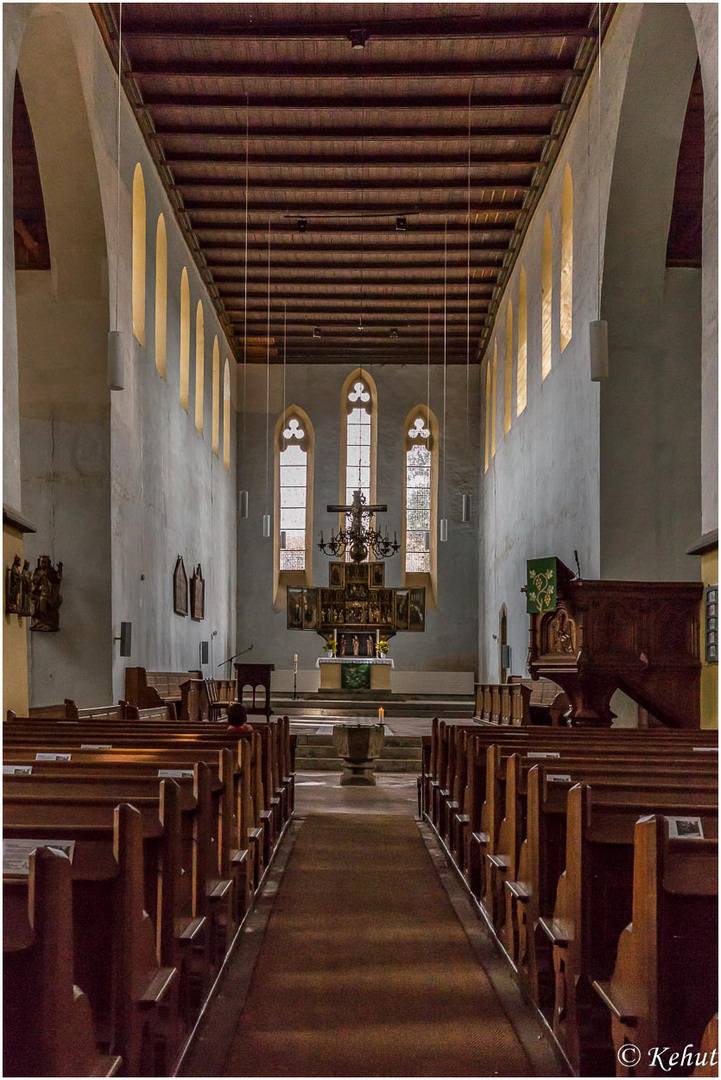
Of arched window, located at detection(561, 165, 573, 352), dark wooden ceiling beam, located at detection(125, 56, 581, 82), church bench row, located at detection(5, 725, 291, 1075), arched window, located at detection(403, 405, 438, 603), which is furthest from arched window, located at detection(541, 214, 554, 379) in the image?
church bench row, located at detection(5, 725, 291, 1075)

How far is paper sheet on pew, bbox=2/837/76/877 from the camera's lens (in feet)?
7.29

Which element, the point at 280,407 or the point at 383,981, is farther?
the point at 280,407

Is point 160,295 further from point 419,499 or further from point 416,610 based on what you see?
point 419,499

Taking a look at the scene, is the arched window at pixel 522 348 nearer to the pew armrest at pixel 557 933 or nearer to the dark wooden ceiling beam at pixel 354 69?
the dark wooden ceiling beam at pixel 354 69

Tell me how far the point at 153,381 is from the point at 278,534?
1019 centimetres

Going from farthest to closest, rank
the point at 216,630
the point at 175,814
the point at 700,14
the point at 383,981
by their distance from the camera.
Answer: the point at 216,630, the point at 700,14, the point at 383,981, the point at 175,814

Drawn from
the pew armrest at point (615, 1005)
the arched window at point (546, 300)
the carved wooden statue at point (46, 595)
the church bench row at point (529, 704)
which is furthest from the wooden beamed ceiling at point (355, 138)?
the pew armrest at point (615, 1005)

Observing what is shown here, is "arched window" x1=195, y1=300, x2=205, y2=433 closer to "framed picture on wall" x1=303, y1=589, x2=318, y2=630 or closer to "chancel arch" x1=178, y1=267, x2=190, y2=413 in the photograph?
"chancel arch" x1=178, y1=267, x2=190, y2=413

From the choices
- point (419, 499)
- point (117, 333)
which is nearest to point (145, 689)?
point (117, 333)

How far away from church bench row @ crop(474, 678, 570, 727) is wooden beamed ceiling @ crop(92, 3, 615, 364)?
23.9 ft

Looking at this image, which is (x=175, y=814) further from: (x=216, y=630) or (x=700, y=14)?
(x=216, y=630)

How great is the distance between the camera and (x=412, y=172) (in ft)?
50.1

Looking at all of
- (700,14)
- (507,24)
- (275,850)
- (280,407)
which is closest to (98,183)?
(507,24)

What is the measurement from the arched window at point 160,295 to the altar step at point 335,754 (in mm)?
5604
